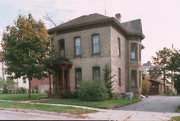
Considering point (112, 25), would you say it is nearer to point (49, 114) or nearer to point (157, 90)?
point (49, 114)

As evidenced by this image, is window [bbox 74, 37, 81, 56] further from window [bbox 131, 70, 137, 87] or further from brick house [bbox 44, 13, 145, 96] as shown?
window [bbox 131, 70, 137, 87]

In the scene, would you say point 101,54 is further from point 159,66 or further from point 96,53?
point 159,66

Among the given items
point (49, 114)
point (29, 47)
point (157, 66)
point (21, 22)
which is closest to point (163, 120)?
point (49, 114)

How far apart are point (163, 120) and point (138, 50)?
56.6ft

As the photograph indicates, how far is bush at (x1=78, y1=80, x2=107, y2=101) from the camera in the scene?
18984 millimetres

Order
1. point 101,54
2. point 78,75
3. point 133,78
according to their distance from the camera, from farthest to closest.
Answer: point 133,78
point 78,75
point 101,54

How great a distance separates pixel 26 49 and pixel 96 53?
6.86 meters

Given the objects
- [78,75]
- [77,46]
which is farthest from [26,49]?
[78,75]

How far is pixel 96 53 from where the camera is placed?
75.8ft

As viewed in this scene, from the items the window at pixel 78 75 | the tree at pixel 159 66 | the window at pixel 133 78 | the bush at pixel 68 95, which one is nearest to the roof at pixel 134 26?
the window at pixel 133 78

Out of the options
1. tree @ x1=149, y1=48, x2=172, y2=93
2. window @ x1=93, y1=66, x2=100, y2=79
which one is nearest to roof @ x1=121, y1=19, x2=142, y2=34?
window @ x1=93, y1=66, x2=100, y2=79

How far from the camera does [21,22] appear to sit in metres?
21.5

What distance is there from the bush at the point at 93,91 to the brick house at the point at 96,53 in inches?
127

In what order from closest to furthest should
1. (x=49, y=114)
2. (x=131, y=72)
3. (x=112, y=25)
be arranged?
(x=49, y=114) < (x=112, y=25) < (x=131, y=72)
